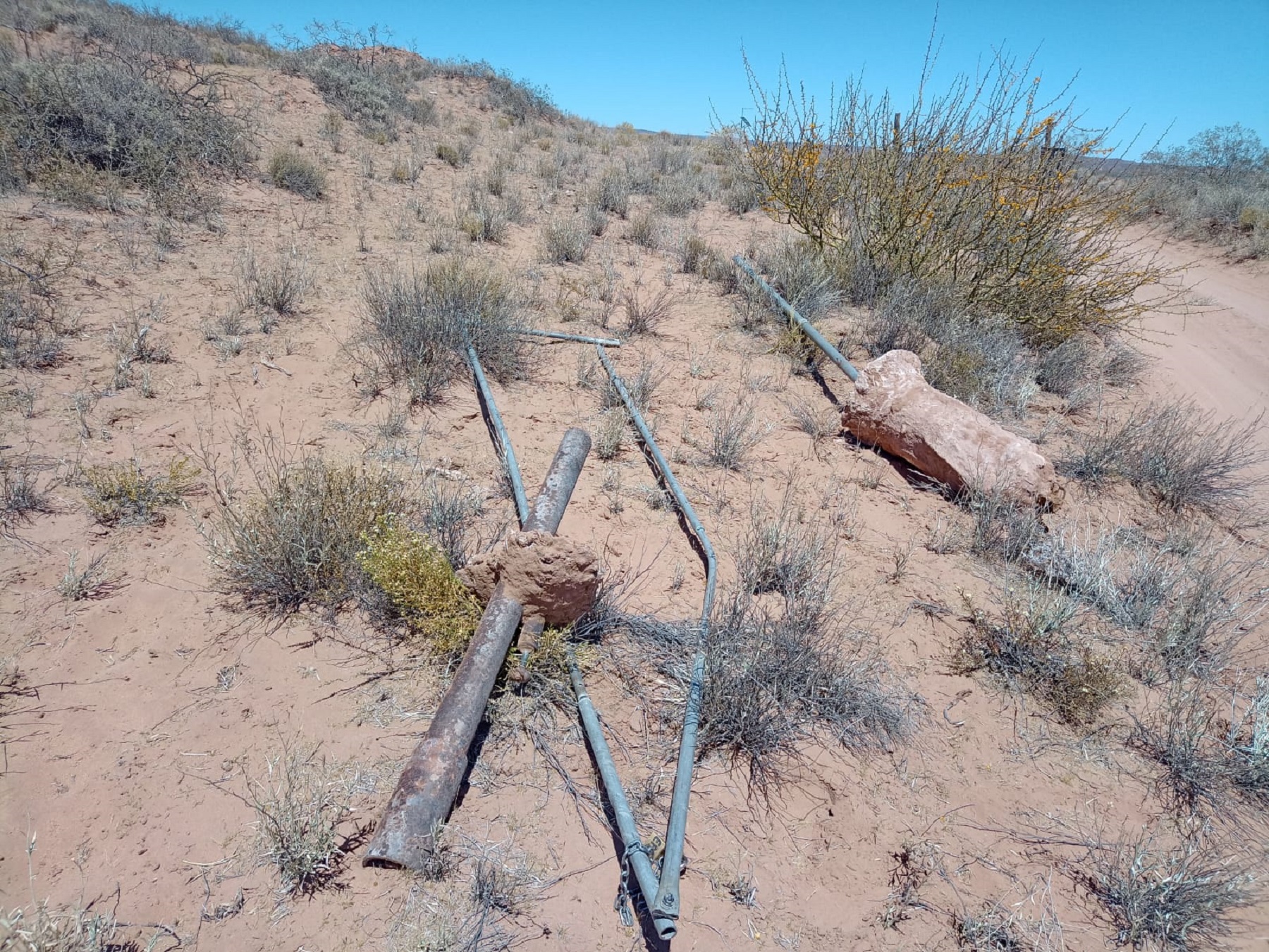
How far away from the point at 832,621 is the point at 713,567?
694 millimetres

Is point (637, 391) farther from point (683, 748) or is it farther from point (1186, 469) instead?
point (1186, 469)

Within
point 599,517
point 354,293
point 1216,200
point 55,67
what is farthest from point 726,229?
point 1216,200

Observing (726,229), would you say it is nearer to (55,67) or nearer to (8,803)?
(55,67)

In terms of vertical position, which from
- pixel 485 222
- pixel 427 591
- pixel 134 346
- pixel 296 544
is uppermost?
pixel 485 222

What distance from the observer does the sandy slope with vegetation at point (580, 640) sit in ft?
7.06

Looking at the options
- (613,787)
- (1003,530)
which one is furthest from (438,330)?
(1003,530)

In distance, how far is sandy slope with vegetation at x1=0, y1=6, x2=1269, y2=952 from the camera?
215 cm

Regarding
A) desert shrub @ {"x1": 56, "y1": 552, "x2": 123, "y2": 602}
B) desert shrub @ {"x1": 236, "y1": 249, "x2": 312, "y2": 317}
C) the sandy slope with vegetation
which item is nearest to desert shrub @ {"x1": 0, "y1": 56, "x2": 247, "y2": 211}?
the sandy slope with vegetation

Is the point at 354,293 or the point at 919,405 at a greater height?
the point at 354,293

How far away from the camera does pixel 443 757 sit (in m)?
2.20

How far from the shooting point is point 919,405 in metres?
4.68

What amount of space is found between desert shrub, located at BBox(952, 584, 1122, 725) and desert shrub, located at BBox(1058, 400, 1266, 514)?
2.28 meters

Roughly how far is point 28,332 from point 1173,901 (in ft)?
23.6

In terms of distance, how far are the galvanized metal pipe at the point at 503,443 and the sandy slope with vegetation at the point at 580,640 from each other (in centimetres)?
13
